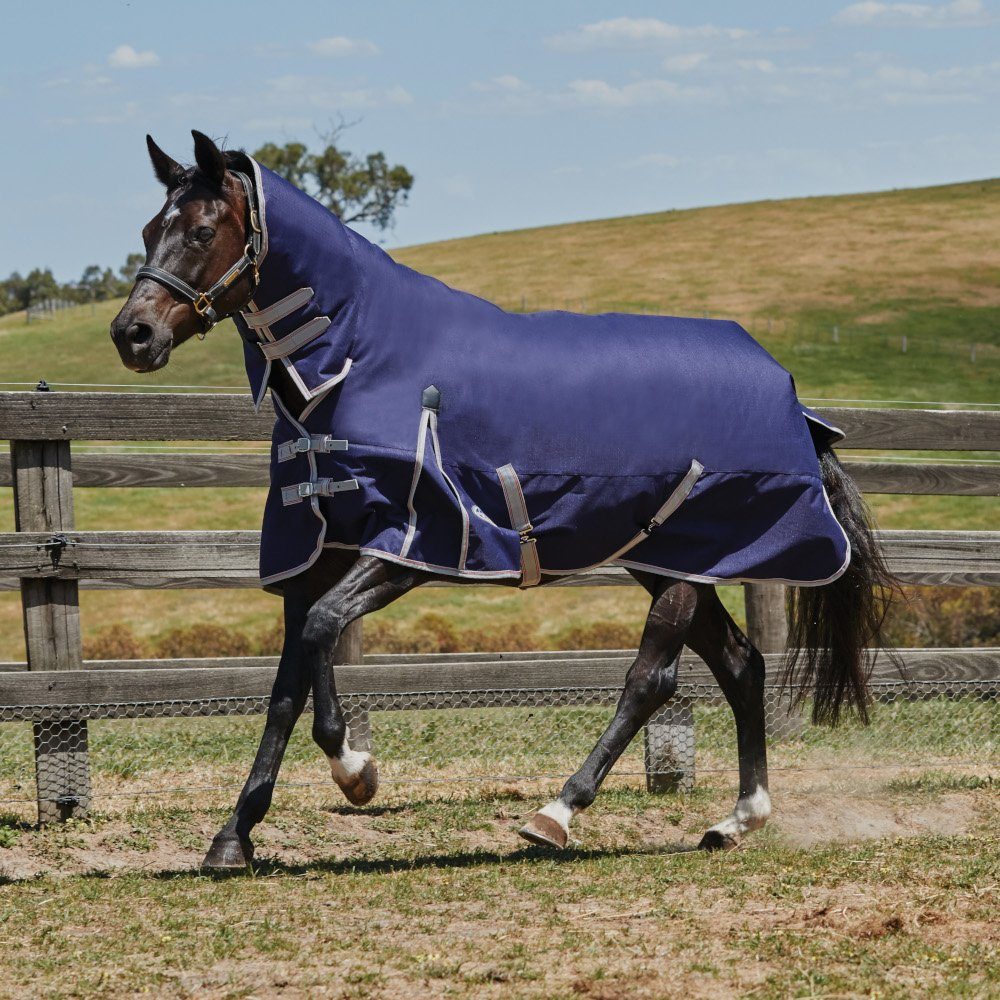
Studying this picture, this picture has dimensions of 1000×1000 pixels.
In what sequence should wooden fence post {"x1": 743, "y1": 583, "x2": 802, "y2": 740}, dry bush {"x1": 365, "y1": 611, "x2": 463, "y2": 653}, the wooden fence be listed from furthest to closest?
dry bush {"x1": 365, "y1": 611, "x2": 463, "y2": 653}, wooden fence post {"x1": 743, "y1": 583, "x2": 802, "y2": 740}, the wooden fence

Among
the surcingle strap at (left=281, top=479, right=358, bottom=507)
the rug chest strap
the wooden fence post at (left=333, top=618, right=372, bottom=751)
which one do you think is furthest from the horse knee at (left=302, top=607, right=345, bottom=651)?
the wooden fence post at (left=333, top=618, right=372, bottom=751)

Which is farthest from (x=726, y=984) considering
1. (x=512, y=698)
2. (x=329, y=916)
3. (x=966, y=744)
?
(x=966, y=744)

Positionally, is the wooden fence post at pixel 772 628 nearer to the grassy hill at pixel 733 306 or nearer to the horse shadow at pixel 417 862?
the horse shadow at pixel 417 862

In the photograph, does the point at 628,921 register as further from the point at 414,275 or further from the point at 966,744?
the point at 966,744

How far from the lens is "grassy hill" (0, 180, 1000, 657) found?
2233 centimetres

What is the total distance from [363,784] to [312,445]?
3.68ft

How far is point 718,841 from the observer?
198 inches

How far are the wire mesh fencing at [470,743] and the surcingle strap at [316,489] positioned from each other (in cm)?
182

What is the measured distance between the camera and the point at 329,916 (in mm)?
3926

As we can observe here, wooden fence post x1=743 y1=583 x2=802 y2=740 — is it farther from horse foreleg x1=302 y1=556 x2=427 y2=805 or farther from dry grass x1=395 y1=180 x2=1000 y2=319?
dry grass x1=395 y1=180 x2=1000 y2=319

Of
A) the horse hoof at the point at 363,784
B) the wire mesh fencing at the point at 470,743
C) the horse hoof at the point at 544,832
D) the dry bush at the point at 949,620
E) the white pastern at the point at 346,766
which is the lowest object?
the dry bush at the point at 949,620

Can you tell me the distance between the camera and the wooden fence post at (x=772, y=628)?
23.6 feet

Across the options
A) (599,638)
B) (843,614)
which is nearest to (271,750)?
(843,614)

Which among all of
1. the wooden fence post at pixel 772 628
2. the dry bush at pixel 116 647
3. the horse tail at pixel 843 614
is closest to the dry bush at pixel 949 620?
the wooden fence post at pixel 772 628
